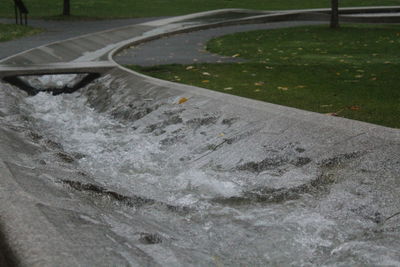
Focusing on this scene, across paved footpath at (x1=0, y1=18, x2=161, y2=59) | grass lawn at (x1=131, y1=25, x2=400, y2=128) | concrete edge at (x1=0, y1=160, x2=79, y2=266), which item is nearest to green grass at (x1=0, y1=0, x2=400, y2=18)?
paved footpath at (x1=0, y1=18, x2=161, y2=59)

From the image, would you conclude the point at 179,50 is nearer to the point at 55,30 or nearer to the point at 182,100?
the point at 182,100

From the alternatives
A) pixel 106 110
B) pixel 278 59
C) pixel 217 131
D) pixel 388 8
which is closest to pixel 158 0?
pixel 388 8

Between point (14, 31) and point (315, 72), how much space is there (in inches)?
516

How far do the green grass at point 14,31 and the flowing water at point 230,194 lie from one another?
39.2ft

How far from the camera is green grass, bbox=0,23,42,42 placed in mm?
19006

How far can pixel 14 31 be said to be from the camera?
20.3 meters

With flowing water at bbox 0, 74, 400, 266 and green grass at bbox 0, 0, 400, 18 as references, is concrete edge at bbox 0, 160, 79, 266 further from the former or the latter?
green grass at bbox 0, 0, 400, 18

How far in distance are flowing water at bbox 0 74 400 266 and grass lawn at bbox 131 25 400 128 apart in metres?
1.26

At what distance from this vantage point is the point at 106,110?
391 inches

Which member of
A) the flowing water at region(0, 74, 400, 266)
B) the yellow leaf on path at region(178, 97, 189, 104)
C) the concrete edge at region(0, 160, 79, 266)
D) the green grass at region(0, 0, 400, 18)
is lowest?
the flowing water at region(0, 74, 400, 266)

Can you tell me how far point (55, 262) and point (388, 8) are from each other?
23.9 meters

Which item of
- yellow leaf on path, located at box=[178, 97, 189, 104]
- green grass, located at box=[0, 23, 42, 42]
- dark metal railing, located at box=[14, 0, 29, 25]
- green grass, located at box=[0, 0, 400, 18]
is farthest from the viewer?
green grass, located at box=[0, 0, 400, 18]

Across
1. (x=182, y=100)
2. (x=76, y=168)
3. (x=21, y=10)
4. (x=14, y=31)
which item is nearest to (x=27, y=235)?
(x=76, y=168)

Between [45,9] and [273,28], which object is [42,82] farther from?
[45,9]
